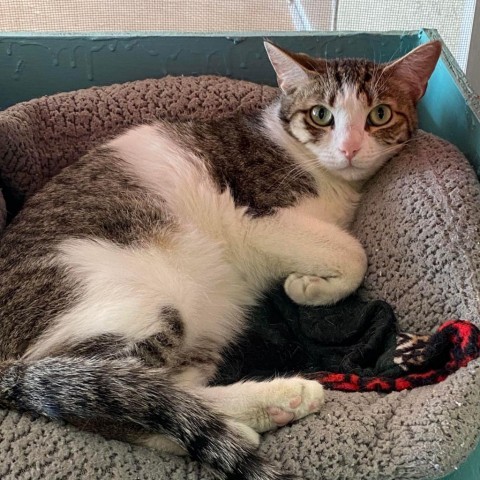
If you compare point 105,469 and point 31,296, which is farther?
point 31,296

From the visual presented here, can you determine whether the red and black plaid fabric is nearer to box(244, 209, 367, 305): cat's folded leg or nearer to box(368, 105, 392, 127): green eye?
box(244, 209, 367, 305): cat's folded leg

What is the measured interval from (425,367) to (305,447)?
12.3 inches

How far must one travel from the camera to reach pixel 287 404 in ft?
3.70

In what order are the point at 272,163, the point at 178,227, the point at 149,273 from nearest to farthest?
the point at 149,273 → the point at 178,227 → the point at 272,163

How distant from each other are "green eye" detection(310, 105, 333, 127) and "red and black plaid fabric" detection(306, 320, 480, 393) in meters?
0.58

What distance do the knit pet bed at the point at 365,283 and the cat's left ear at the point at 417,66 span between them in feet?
0.43

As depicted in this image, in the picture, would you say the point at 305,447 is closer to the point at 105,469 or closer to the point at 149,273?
the point at 105,469

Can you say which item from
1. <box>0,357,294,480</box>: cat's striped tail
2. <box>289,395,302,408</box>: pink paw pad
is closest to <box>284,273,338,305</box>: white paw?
<box>289,395,302,408</box>: pink paw pad

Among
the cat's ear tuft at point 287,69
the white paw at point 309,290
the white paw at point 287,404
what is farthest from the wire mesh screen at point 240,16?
the white paw at point 287,404

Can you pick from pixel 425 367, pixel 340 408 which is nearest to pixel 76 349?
pixel 340 408

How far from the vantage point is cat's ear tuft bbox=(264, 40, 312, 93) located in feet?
5.09

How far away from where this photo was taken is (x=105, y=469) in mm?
1027

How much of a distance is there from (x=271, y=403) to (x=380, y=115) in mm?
774

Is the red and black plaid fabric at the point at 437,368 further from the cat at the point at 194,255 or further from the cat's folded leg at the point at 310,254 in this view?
the cat's folded leg at the point at 310,254
